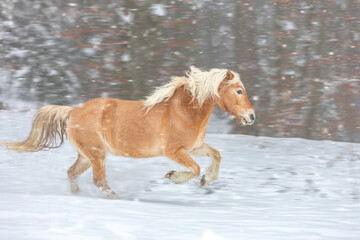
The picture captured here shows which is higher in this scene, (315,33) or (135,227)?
(315,33)

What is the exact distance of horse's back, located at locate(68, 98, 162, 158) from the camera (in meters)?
4.94

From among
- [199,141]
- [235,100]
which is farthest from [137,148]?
[235,100]

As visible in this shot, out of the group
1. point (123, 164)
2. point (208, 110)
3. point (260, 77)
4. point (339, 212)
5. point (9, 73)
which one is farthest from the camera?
point (9, 73)

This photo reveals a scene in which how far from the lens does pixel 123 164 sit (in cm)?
692

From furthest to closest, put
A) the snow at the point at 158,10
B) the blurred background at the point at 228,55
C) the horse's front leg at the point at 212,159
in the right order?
the snow at the point at 158,10, the blurred background at the point at 228,55, the horse's front leg at the point at 212,159

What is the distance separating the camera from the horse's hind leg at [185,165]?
15.6 feet

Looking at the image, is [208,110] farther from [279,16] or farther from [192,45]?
[279,16]

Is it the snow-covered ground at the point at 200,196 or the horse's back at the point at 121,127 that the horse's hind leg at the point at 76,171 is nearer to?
the snow-covered ground at the point at 200,196

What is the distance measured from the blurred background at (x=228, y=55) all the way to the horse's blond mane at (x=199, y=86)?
158 inches

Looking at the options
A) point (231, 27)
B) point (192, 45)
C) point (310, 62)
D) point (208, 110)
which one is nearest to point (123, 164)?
point (208, 110)

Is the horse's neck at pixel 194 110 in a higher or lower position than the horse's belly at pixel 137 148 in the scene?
higher

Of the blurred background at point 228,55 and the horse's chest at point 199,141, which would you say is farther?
the blurred background at point 228,55

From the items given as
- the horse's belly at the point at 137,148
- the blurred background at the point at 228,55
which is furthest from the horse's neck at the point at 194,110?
the blurred background at the point at 228,55

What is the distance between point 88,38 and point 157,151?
17.3ft
